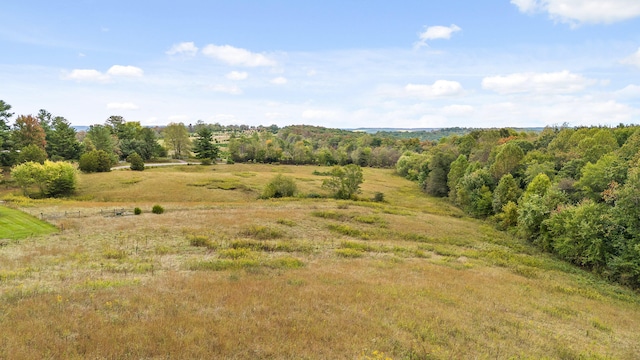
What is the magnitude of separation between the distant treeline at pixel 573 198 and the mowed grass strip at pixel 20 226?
4582 cm

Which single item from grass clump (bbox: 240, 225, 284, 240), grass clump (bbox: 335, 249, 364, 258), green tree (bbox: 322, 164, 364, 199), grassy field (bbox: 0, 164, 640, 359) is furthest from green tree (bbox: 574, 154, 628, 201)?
grass clump (bbox: 240, 225, 284, 240)

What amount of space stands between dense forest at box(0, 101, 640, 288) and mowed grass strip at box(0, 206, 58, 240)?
1065 inches

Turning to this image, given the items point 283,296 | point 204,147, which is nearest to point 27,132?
point 204,147

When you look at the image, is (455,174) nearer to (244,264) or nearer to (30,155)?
(244,264)

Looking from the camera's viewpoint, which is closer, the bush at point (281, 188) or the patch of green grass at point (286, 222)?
the patch of green grass at point (286, 222)

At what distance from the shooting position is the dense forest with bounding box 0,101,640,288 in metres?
30.2

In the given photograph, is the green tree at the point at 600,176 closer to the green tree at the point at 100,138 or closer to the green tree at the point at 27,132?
the green tree at the point at 27,132

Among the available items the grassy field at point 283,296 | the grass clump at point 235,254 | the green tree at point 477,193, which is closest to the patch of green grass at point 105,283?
the grassy field at point 283,296

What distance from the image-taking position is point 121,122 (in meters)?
119

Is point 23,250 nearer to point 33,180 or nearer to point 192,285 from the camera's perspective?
point 192,285

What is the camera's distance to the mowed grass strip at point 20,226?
930 inches

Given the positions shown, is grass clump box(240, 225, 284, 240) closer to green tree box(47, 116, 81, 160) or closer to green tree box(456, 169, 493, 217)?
green tree box(456, 169, 493, 217)

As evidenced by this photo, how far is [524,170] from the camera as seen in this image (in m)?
57.1

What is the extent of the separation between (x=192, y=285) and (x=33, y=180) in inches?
1975
